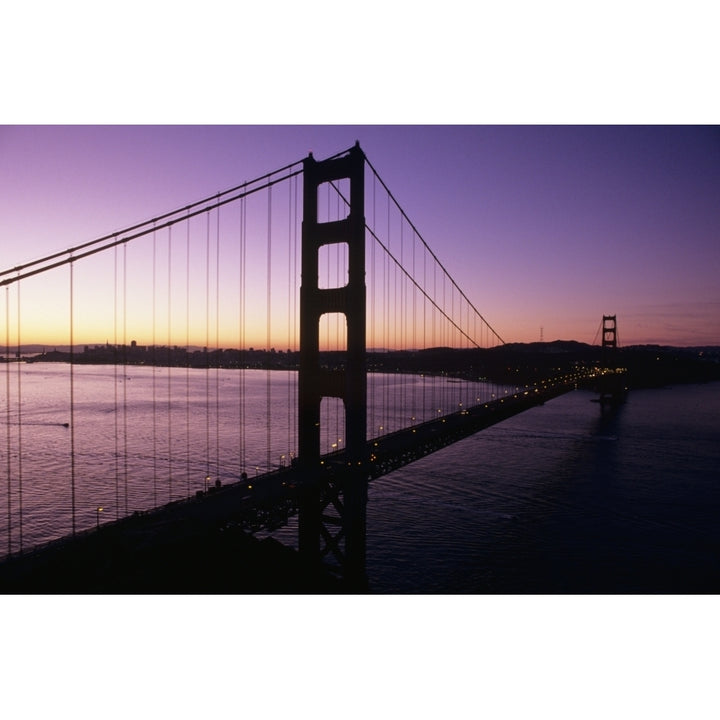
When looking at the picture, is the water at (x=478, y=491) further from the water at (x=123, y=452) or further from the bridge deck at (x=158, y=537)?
the bridge deck at (x=158, y=537)

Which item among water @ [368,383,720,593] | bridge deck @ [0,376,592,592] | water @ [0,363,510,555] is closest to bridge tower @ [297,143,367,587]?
bridge deck @ [0,376,592,592]

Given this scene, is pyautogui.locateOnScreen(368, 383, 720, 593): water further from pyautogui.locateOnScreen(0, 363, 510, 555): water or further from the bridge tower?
pyautogui.locateOnScreen(0, 363, 510, 555): water

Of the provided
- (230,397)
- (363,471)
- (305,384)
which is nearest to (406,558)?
(363,471)

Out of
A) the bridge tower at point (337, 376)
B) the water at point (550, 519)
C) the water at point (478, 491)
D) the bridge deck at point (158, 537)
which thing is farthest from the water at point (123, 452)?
the water at point (550, 519)

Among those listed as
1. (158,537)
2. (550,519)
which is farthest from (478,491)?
(158,537)

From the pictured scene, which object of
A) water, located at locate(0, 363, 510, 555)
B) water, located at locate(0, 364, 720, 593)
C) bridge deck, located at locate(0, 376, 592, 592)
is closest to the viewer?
bridge deck, located at locate(0, 376, 592, 592)

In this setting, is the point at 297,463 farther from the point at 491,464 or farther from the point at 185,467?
the point at 491,464
